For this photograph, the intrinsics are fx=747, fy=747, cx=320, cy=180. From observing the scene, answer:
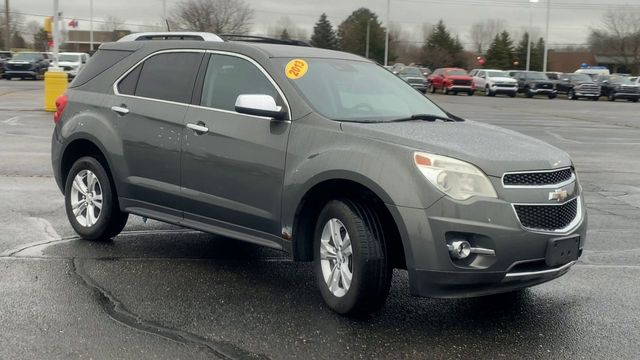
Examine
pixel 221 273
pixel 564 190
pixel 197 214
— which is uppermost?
pixel 564 190

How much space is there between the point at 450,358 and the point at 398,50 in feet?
334

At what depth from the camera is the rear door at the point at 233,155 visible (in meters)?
5.08

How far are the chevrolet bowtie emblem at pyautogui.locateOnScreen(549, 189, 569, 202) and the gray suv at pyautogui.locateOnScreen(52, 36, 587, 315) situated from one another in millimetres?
13

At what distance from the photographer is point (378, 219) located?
4602mm

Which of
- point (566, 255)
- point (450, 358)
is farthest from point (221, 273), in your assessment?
point (566, 255)

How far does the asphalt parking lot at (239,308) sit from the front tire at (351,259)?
0.49ft

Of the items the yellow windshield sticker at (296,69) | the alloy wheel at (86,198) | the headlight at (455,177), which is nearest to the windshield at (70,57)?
the alloy wheel at (86,198)

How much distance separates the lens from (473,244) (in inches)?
167

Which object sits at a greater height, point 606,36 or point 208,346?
point 606,36

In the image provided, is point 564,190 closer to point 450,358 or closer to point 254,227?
point 450,358

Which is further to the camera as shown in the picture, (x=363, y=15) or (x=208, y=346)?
(x=363, y=15)

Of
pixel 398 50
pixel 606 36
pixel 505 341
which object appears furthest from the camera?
pixel 398 50

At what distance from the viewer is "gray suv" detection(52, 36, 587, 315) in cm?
428

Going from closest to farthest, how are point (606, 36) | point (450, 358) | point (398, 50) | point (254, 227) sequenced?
point (450, 358) → point (254, 227) → point (606, 36) → point (398, 50)
